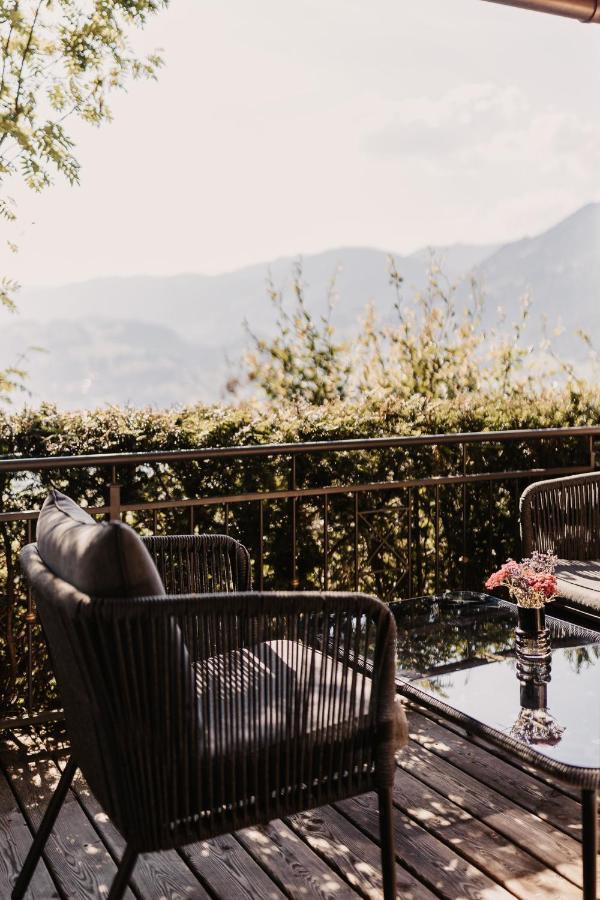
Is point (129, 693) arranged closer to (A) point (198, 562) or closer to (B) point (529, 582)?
(A) point (198, 562)

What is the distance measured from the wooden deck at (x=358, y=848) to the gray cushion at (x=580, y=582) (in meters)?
0.65

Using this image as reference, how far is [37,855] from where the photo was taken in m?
2.21

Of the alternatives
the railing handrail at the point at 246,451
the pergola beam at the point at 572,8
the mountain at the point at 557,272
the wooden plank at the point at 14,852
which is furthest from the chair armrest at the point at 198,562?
the mountain at the point at 557,272

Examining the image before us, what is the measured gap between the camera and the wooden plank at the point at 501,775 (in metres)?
2.59

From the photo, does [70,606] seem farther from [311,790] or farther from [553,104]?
[553,104]

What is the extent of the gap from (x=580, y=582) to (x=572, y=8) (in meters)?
2.41

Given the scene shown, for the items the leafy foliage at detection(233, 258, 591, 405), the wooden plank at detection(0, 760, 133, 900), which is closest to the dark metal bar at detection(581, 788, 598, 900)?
the wooden plank at detection(0, 760, 133, 900)

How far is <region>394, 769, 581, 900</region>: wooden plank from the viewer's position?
222 centimetres

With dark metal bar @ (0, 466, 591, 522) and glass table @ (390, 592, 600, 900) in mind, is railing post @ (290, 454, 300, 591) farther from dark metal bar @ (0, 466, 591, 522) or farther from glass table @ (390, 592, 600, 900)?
glass table @ (390, 592, 600, 900)

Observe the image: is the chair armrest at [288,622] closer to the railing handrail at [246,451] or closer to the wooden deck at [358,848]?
the wooden deck at [358,848]

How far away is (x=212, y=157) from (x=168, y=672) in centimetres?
1730

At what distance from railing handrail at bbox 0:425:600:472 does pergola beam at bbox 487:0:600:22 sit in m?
1.81

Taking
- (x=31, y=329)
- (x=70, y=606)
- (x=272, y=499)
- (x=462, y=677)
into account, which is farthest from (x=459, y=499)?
(x=31, y=329)

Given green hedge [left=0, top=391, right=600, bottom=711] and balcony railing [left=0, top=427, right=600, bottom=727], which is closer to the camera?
balcony railing [left=0, top=427, right=600, bottom=727]
